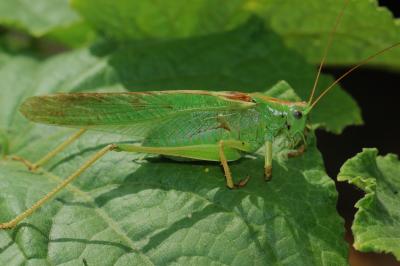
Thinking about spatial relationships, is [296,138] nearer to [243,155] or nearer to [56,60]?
[243,155]

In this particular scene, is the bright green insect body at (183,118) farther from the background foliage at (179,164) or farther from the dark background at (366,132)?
the dark background at (366,132)

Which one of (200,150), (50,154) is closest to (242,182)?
(200,150)

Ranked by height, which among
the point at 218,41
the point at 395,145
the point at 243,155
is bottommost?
the point at 395,145

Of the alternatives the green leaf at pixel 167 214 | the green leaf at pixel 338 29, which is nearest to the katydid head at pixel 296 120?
the green leaf at pixel 167 214

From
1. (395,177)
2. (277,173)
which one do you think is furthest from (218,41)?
(395,177)

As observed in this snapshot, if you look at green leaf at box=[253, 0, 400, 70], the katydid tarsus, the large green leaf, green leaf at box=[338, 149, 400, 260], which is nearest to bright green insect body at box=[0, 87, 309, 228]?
the katydid tarsus

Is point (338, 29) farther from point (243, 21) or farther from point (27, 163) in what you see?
point (27, 163)
